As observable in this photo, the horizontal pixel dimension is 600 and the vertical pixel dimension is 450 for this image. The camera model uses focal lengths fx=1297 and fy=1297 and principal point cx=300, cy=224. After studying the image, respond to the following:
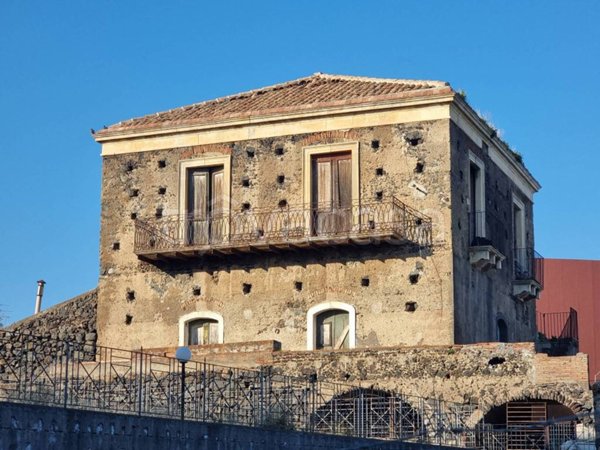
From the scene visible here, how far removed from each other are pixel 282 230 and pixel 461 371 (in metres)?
6.84

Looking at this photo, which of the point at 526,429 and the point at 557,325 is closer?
the point at 526,429

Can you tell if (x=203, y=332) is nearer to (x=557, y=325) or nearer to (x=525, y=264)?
(x=525, y=264)

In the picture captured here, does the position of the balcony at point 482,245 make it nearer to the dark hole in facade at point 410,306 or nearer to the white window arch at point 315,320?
the dark hole in facade at point 410,306

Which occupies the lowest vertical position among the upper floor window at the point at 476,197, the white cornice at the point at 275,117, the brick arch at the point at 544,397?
the brick arch at the point at 544,397

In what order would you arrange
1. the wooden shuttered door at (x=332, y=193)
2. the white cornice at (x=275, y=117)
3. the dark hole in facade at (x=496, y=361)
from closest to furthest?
1. the dark hole in facade at (x=496, y=361)
2. the white cornice at (x=275, y=117)
3. the wooden shuttered door at (x=332, y=193)

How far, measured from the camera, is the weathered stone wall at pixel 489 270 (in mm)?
34875

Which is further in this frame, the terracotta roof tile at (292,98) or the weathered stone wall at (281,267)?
the terracotta roof tile at (292,98)

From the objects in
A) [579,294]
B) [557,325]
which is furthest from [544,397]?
[579,294]

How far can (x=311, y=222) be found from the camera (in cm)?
3547

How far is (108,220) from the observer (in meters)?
38.5

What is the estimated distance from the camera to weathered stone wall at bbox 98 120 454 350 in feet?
113

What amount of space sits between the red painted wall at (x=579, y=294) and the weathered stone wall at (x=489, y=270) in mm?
9160

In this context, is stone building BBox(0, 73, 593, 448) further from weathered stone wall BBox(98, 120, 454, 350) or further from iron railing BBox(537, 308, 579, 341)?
iron railing BBox(537, 308, 579, 341)

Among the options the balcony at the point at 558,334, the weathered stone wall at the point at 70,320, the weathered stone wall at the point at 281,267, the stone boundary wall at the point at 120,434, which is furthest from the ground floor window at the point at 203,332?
the stone boundary wall at the point at 120,434
